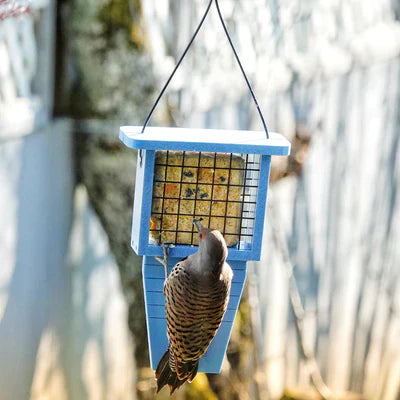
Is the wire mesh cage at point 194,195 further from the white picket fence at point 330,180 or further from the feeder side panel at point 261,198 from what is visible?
the white picket fence at point 330,180

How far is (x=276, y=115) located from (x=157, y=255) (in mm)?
2338

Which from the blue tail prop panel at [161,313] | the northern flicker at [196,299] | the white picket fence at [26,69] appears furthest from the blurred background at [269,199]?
the northern flicker at [196,299]

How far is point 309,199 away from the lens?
434cm

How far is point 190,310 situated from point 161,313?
0.18m

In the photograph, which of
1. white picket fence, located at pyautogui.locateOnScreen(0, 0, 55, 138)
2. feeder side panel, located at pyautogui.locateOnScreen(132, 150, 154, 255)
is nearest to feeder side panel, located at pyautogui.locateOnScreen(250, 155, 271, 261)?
feeder side panel, located at pyautogui.locateOnScreen(132, 150, 154, 255)

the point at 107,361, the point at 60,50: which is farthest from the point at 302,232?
the point at 60,50

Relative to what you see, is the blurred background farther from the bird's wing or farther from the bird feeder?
the bird's wing

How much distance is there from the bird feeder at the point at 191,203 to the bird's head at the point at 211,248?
Answer: 17cm

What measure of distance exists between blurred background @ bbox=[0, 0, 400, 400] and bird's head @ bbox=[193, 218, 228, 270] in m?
1.52

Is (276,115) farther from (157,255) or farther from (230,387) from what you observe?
(157,255)

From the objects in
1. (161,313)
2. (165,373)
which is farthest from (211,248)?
(165,373)

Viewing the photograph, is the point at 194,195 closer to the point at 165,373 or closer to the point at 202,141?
the point at 202,141

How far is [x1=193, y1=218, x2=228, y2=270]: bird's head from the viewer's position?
167 cm

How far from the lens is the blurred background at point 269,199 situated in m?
3.38
